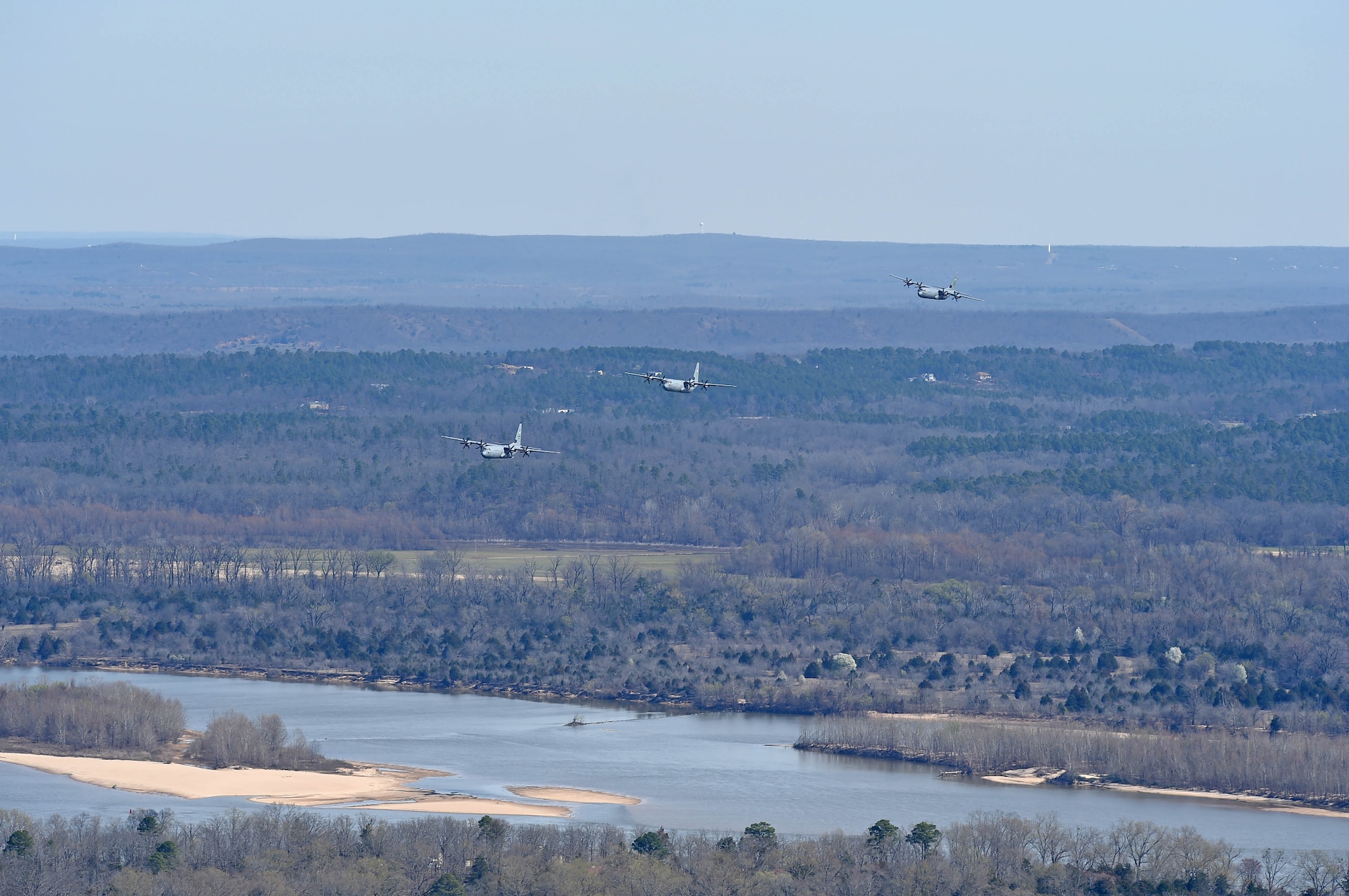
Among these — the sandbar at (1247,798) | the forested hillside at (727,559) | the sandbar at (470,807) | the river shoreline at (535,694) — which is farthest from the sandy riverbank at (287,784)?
the forested hillside at (727,559)

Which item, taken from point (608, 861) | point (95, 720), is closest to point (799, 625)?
point (95, 720)

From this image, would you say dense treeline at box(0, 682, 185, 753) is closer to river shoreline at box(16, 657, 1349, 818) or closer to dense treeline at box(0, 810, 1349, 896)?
river shoreline at box(16, 657, 1349, 818)

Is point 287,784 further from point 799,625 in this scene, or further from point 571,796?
point 799,625

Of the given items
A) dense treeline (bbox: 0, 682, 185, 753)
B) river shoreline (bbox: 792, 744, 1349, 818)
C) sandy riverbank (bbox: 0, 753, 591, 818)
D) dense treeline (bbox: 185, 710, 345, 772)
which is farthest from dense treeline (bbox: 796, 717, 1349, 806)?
dense treeline (bbox: 0, 682, 185, 753)

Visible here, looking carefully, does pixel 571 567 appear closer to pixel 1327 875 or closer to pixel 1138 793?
pixel 1138 793

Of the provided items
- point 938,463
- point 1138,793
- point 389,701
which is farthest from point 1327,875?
point 938,463
